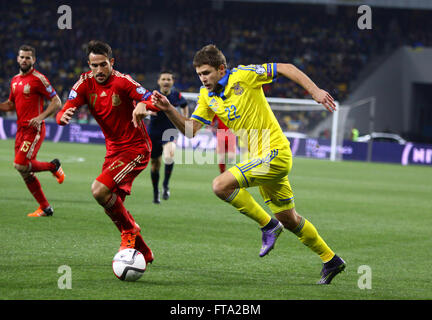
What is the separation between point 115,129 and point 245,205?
1544 mm

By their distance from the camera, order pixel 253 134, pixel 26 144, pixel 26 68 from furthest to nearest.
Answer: pixel 26 144
pixel 26 68
pixel 253 134

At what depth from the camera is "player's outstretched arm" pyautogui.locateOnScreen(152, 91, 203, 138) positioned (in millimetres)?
5543

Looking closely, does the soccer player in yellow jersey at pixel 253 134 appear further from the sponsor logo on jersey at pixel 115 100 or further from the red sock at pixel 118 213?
the red sock at pixel 118 213

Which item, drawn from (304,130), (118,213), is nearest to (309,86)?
(118,213)

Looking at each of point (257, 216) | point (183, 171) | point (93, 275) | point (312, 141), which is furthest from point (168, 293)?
point (312, 141)

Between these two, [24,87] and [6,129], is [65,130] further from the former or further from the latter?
[24,87]

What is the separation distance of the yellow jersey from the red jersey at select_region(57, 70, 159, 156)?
0.83 m

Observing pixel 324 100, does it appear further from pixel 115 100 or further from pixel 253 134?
pixel 115 100

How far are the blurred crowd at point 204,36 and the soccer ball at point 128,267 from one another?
109 feet

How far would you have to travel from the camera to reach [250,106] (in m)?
6.38

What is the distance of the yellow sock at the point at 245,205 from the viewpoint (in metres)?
6.48

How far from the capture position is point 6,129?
32844 millimetres

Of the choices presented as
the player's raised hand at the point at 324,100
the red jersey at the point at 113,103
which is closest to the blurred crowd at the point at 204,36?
the red jersey at the point at 113,103

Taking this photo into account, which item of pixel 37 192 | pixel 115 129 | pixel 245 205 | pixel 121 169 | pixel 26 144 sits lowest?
pixel 37 192
